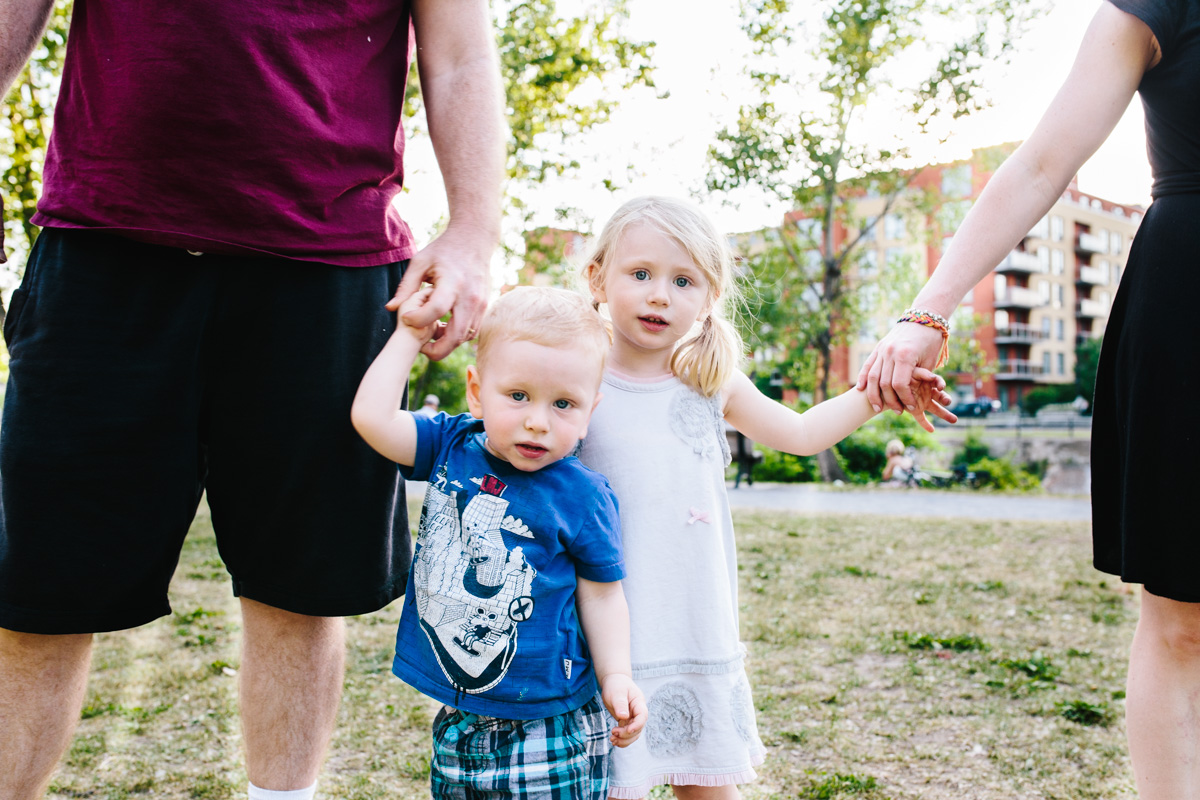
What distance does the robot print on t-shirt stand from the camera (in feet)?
5.21

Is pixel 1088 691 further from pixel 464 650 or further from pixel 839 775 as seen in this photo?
pixel 464 650

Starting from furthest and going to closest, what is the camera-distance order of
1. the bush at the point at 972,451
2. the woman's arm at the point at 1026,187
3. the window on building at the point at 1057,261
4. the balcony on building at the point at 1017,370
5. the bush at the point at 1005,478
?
the window on building at the point at 1057,261 → the balcony on building at the point at 1017,370 → the bush at the point at 972,451 → the bush at the point at 1005,478 → the woman's arm at the point at 1026,187

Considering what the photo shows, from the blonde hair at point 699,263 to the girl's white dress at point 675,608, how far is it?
0.14 meters

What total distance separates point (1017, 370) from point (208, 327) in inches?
2596

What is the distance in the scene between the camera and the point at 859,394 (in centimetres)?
193

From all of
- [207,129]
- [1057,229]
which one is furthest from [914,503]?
[1057,229]

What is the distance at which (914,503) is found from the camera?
12297mm

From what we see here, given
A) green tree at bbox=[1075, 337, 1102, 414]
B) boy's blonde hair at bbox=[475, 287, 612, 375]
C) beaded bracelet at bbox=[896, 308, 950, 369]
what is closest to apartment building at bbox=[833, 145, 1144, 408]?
green tree at bbox=[1075, 337, 1102, 414]

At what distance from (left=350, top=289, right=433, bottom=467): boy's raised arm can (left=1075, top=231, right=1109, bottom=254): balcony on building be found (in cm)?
7042

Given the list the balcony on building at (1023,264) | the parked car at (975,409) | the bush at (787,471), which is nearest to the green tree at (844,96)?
the bush at (787,471)

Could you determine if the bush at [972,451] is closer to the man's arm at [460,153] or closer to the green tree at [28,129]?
the green tree at [28,129]

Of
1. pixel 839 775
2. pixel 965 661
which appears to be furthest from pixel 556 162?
pixel 839 775

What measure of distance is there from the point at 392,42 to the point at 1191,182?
161cm

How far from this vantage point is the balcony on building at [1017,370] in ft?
197
